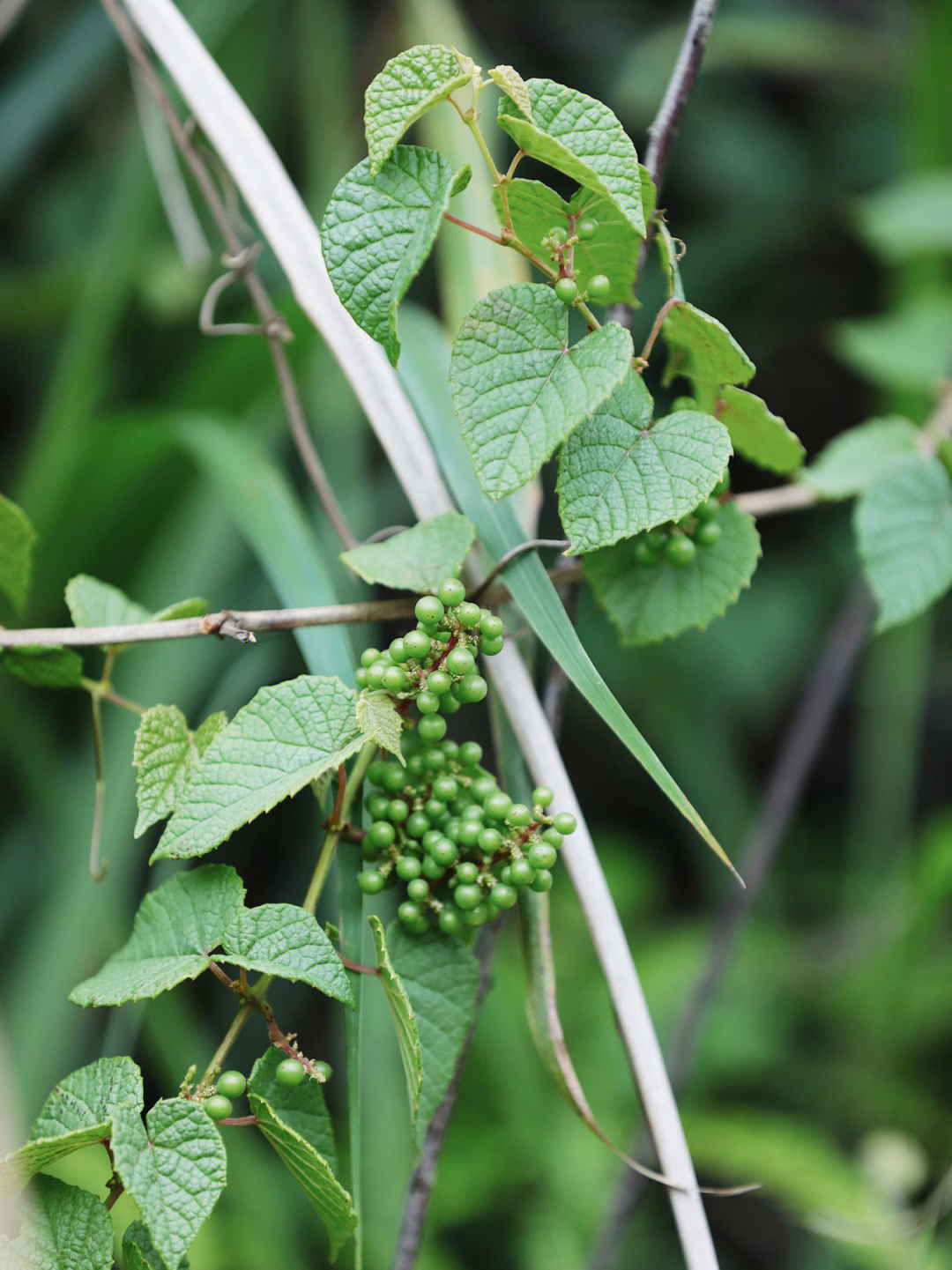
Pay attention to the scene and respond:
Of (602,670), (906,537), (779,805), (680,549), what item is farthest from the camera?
(602,670)

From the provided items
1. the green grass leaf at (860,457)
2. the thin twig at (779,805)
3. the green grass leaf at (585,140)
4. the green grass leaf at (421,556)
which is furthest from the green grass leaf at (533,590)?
the thin twig at (779,805)

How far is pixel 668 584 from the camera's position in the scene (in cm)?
44

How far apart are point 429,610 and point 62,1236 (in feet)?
0.80

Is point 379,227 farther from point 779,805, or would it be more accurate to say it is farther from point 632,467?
point 779,805

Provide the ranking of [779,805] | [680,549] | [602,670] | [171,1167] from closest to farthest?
[171,1167]
[680,549]
[779,805]
[602,670]

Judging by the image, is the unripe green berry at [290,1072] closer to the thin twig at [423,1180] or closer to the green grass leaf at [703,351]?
the thin twig at [423,1180]

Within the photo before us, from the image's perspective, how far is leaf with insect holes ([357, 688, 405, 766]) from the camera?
0.33m

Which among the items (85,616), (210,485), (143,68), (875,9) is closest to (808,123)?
(875,9)

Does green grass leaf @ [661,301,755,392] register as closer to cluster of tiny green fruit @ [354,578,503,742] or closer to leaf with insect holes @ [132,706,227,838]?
cluster of tiny green fruit @ [354,578,503,742]

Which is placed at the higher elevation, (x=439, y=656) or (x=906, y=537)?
(x=439, y=656)

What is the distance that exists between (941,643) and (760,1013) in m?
0.59

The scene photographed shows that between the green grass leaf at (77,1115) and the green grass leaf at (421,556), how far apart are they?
0.20 metres

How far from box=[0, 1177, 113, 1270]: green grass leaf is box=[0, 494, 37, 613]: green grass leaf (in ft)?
0.81

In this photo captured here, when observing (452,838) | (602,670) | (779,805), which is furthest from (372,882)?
(602,670)
